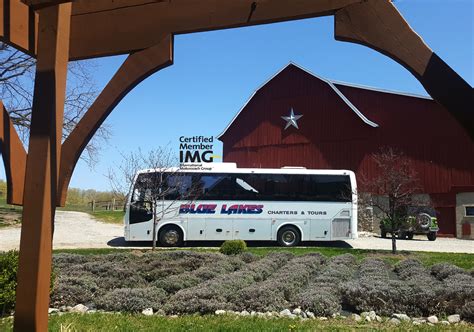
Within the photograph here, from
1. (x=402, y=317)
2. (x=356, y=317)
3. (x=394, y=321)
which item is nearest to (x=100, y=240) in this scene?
(x=356, y=317)

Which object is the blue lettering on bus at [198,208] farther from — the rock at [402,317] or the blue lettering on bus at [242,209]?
the rock at [402,317]

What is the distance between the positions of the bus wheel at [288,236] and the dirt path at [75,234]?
312 inches

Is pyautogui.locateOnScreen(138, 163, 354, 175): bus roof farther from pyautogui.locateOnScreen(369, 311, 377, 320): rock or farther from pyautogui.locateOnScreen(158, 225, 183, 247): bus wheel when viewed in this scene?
pyautogui.locateOnScreen(369, 311, 377, 320): rock

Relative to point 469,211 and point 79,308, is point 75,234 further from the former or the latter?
point 469,211

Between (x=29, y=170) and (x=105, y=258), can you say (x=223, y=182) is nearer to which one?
(x=105, y=258)

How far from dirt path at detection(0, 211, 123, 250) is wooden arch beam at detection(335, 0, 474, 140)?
17614 millimetres

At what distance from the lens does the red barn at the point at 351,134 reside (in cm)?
2775

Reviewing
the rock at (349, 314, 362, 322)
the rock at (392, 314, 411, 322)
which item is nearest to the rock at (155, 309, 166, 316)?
the rock at (349, 314, 362, 322)

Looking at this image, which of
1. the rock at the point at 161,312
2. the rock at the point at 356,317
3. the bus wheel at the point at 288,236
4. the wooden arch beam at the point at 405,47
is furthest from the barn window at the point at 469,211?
the wooden arch beam at the point at 405,47

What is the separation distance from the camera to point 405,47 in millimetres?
3207

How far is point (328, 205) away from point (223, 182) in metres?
4.85


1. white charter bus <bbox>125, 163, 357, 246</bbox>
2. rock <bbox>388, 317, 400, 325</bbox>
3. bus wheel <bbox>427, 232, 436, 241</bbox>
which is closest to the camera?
rock <bbox>388, 317, 400, 325</bbox>

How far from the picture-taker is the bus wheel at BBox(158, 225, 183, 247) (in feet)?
65.7

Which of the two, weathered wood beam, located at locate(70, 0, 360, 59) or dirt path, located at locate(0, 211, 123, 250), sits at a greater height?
weathered wood beam, located at locate(70, 0, 360, 59)
